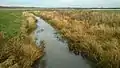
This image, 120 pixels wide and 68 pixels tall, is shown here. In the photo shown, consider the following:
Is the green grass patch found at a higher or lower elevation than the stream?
higher

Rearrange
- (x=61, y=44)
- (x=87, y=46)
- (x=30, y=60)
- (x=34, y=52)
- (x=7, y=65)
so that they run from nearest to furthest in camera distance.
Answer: (x=7, y=65) < (x=30, y=60) < (x=34, y=52) < (x=87, y=46) < (x=61, y=44)

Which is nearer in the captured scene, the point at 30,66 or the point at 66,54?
the point at 30,66

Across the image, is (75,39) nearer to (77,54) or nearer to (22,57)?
(77,54)

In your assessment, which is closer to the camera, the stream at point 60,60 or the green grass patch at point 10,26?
the stream at point 60,60

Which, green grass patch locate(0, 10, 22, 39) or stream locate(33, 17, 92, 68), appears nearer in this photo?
stream locate(33, 17, 92, 68)

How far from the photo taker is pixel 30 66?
1149 cm

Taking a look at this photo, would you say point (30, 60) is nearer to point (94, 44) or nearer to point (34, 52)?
point (34, 52)

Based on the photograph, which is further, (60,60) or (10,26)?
(10,26)

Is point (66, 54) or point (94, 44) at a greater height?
point (94, 44)

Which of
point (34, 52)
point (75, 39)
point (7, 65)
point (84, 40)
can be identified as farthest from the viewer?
point (75, 39)

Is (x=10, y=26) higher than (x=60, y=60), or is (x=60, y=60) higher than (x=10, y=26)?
(x=10, y=26)

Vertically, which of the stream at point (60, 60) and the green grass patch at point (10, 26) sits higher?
the green grass patch at point (10, 26)

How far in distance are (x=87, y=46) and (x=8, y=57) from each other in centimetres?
501

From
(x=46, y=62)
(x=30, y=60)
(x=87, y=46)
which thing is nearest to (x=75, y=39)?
(x=87, y=46)
